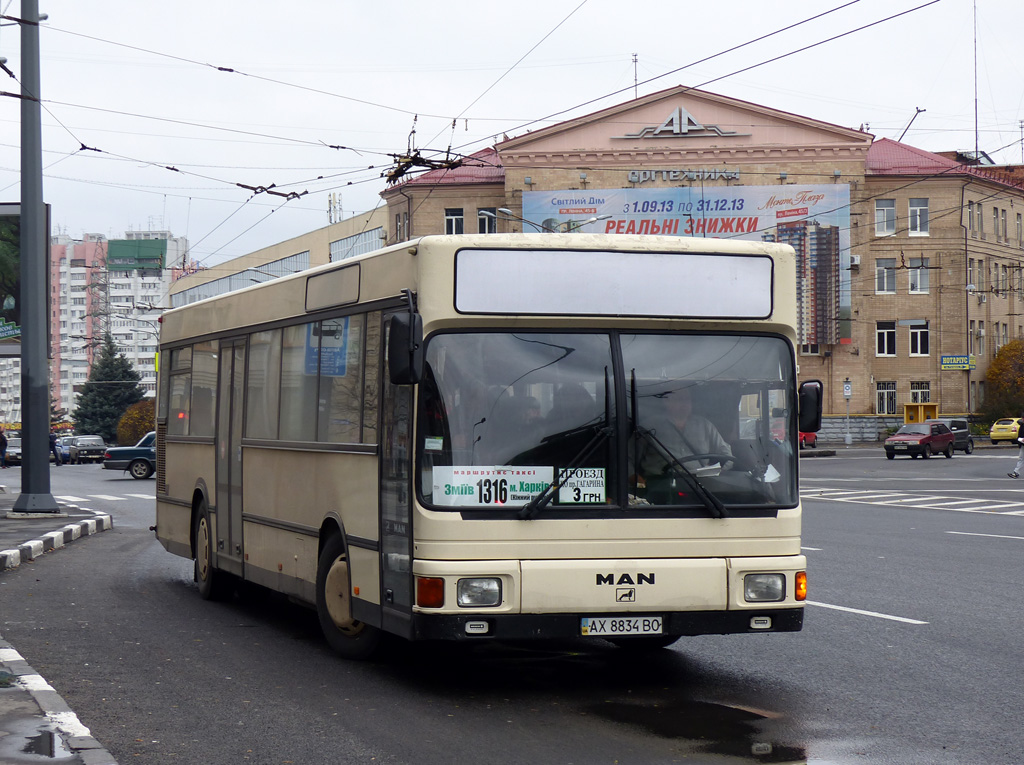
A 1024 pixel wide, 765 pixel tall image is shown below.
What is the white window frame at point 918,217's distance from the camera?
229ft

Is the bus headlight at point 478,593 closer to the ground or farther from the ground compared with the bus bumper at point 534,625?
farther from the ground

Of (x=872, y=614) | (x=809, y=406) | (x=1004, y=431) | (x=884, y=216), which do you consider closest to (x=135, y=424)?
(x=884, y=216)

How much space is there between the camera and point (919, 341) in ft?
228

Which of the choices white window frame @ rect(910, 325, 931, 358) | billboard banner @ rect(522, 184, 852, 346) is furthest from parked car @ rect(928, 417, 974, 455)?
white window frame @ rect(910, 325, 931, 358)

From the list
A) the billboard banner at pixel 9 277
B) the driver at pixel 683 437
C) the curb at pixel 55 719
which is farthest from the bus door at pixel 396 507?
the billboard banner at pixel 9 277

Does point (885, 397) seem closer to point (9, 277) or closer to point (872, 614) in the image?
point (9, 277)

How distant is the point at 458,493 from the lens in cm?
698

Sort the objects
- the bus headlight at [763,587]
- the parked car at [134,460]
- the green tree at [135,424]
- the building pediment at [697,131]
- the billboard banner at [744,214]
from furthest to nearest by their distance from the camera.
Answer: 1. the green tree at [135,424]
2. the building pediment at [697,131]
3. the billboard banner at [744,214]
4. the parked car at [134,460]
5. the bus headlight at [763,587]

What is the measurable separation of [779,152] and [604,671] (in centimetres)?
6076

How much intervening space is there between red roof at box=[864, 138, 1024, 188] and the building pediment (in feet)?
11.9

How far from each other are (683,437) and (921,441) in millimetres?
46874

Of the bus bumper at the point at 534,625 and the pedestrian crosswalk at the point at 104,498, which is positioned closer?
the bus bumper at the point at 534,625

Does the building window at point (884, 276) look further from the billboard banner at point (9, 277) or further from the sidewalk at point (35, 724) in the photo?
the sidewalk at point (35, 724)

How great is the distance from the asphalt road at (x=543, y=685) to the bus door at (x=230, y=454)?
1.77ft
